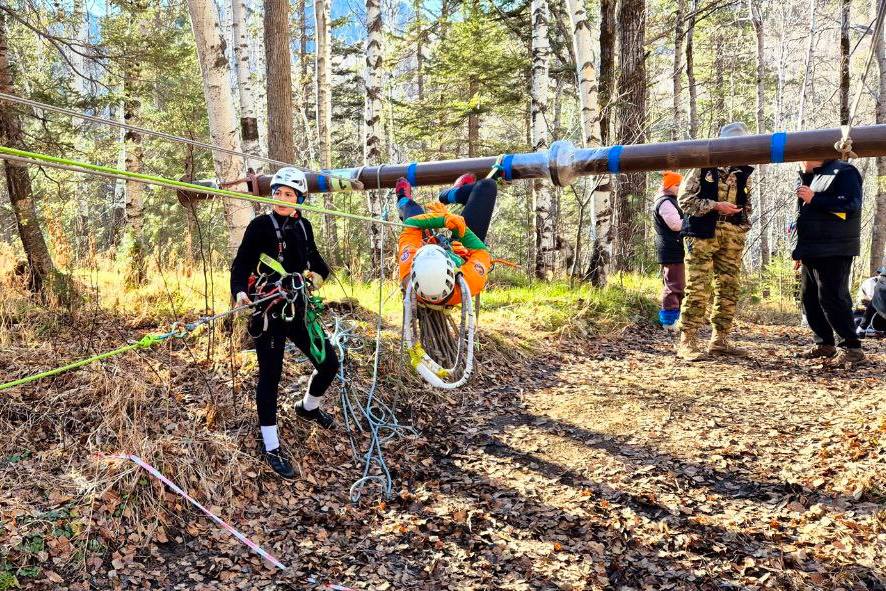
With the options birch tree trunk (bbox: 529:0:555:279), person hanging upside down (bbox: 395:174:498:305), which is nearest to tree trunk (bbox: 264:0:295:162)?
person hanging upside down (bbox: 395:174:498:305)

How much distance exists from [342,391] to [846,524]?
3.91m

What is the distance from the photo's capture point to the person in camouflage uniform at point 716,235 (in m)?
6.77

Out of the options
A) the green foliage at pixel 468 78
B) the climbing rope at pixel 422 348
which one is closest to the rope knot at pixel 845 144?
the climbing rope at pixel 422 348

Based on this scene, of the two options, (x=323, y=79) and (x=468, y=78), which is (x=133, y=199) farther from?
(x=468, y=78)

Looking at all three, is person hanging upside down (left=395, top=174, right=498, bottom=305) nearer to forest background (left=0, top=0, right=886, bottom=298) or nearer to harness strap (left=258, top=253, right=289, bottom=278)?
harness strap (left=258, top=253, right=289, bottom=278)

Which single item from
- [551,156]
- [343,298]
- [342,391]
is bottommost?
[342,391]

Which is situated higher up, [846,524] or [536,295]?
[536,295]

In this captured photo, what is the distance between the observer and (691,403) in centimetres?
586

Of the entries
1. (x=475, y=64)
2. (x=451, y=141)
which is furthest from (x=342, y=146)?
(x=475, y=64)

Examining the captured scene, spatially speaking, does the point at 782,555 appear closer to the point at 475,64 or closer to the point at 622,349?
the point at 622,349

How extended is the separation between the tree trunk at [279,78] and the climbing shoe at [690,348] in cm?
593

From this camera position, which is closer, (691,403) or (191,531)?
(191,531)

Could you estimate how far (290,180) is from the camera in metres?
4.64

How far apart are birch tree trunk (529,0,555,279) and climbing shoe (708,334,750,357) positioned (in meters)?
4.96
